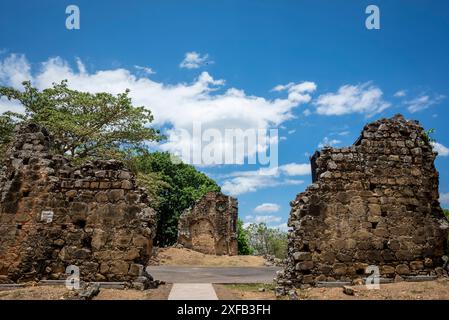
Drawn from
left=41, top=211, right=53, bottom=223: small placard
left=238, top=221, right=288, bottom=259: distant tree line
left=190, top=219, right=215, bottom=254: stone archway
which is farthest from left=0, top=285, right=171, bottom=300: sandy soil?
left=238, top=221, right=288, bottom=259: distant tree line

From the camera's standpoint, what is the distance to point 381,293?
845 cm

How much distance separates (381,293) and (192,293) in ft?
14.8

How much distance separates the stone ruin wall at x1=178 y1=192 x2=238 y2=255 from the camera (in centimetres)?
3666

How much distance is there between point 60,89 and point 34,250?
764 inches

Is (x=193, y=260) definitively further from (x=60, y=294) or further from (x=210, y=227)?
(x=60, y=294)

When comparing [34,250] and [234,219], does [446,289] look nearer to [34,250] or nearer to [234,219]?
[34,250]

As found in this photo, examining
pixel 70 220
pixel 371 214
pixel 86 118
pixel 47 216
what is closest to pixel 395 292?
pixel 371 214

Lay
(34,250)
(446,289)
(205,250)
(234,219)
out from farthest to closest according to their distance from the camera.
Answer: (234,219) → (205,250) → (34,250) → (446,289)

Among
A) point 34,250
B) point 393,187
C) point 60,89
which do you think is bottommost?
point 34,250

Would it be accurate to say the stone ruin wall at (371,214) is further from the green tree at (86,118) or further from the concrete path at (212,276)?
the green tree at (86,118)

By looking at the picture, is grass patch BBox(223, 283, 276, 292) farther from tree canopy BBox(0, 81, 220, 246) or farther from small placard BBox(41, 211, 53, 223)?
tree canopy BBox(0, 81, 220, 246)

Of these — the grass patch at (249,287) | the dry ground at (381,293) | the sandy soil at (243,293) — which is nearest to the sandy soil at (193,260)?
the grass patch at (249,287)
